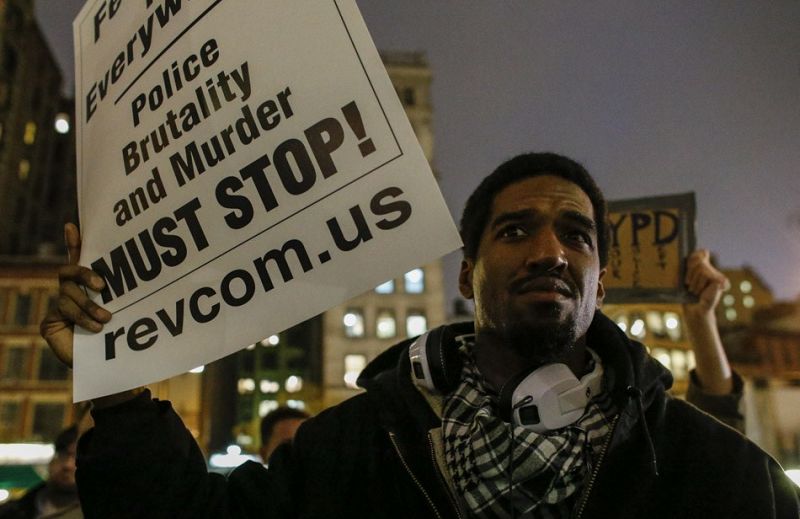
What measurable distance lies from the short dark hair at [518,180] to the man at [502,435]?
73 mm

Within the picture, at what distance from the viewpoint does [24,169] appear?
50.8 m

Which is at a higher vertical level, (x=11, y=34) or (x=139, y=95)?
(x=11, y=34)

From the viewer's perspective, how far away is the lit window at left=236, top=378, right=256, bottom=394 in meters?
62.1

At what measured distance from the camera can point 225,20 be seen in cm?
188

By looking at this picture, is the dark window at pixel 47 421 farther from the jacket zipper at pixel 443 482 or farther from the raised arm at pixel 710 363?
the jacket zipper at pixel 443 482

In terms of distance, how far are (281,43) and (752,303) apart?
93.8 metres


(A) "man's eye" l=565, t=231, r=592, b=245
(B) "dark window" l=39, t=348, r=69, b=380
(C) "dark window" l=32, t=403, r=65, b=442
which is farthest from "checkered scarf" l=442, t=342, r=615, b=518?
(C) "dark window" l=32, t=403, r=65, b=442

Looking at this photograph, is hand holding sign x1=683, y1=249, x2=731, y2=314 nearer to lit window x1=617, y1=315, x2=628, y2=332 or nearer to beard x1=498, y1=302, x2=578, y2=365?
lit window x1=617, y1=315, x2=628, y2=332

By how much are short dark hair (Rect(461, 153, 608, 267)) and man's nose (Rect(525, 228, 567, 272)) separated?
297mm

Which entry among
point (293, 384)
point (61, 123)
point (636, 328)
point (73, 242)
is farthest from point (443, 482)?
point (61, 123)

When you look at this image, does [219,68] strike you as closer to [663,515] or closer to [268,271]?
[268,271]

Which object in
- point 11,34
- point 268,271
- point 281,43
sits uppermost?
point 11,34

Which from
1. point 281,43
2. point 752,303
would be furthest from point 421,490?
point 752,303

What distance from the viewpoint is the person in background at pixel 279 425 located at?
5.32 m
